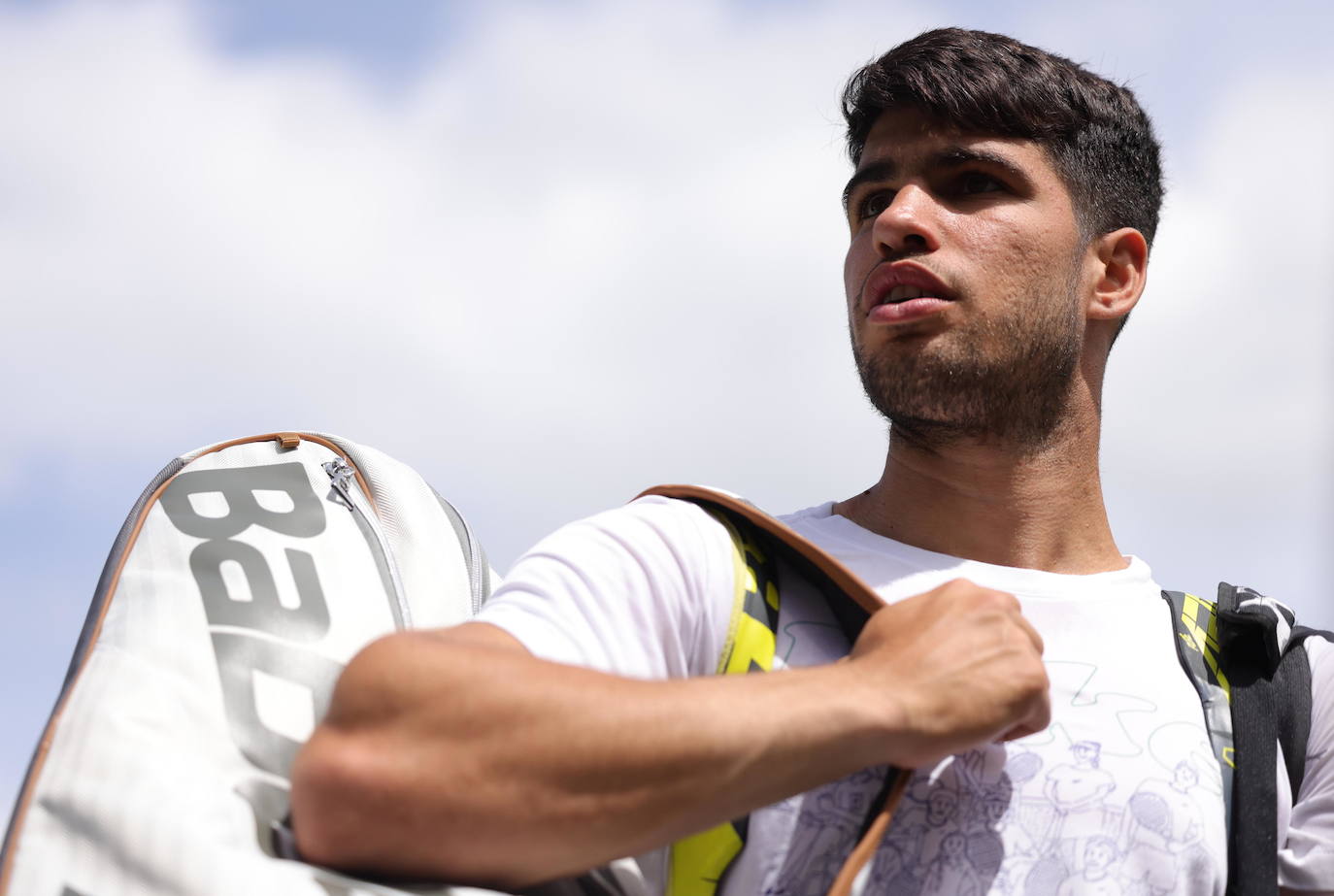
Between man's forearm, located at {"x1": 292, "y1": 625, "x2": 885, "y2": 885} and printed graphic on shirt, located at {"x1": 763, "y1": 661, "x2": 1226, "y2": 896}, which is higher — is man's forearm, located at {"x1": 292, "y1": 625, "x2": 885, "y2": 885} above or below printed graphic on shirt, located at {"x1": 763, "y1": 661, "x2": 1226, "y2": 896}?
above

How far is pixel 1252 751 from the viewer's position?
2.40m

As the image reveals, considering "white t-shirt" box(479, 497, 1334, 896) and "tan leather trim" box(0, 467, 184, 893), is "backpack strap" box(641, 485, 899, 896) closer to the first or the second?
"white t-shirt" box(479, 497, 1334, 896)

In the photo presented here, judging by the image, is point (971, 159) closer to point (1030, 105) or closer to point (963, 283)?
point (1030, 105)

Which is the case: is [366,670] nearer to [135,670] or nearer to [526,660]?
[526,660]

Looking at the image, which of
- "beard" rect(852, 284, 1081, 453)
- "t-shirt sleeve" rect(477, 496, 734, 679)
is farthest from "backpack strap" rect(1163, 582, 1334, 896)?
"t-shirt sleeve" rect(477, 496, 734, 679)

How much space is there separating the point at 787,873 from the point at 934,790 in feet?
1.01

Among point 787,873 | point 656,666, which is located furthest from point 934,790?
point 656,666

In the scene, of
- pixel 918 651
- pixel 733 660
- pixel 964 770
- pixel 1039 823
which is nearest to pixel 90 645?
pixel 733 660

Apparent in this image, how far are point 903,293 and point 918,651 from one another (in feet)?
4.06

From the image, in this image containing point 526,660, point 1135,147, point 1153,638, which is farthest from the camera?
point 1135,147

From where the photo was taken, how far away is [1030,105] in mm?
Result: 3209

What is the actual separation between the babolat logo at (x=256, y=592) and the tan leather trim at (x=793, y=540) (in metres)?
0.69

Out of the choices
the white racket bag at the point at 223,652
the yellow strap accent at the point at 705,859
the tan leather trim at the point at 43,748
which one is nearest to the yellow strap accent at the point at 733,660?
the yellow strap accent at the point at 705,859

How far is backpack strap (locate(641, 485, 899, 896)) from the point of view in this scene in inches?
79.6
